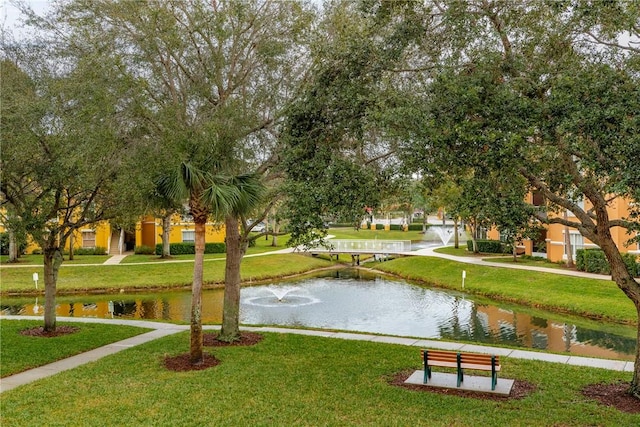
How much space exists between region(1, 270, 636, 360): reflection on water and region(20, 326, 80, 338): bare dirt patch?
18.5ft

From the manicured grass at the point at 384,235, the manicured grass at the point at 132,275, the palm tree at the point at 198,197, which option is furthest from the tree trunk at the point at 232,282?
the manicured grass at the point at 384,235

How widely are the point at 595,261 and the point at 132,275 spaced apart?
96.9 feet

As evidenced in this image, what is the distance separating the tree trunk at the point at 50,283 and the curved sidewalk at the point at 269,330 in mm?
2490

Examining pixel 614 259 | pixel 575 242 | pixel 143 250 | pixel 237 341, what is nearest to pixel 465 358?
pixel 614 259

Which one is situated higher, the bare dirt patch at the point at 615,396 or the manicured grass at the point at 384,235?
the manicured grass at the point at 384,235

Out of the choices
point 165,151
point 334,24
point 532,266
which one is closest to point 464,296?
point 532,266

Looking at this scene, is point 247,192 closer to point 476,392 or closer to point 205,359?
point 205,359

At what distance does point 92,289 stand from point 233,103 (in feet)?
74.6

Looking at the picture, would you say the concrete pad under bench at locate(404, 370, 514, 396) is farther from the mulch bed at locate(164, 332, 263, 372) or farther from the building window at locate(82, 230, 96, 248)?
the building window at locate(82, 230, 96, 248)

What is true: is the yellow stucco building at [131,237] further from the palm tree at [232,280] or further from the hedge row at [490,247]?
the palm tree at [232,280]

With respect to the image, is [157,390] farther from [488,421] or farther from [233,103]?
[233,103]

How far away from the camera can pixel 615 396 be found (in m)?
10.2

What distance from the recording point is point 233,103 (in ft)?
46.1

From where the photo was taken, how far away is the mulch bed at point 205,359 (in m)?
12.5
